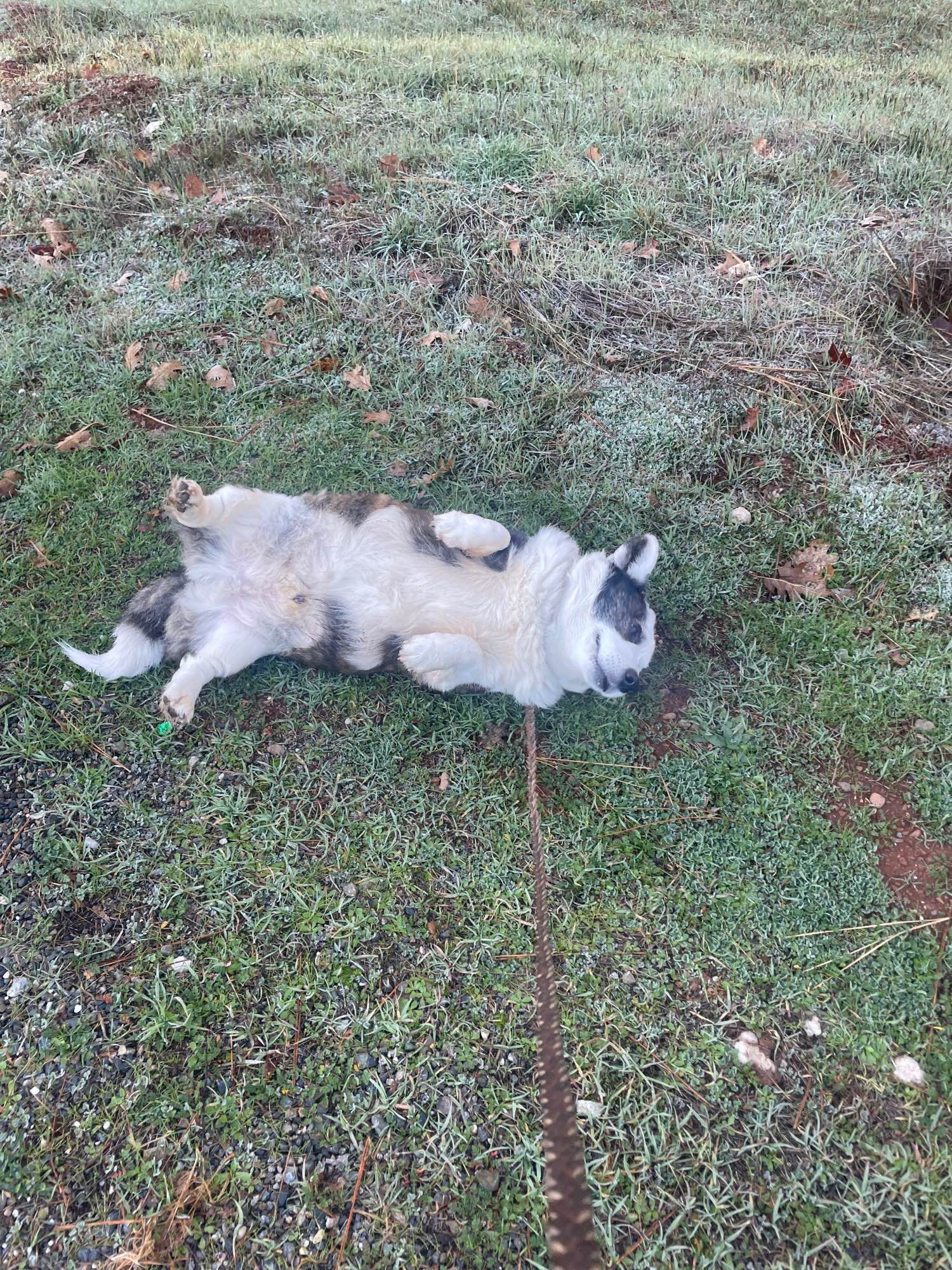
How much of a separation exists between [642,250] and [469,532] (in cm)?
278

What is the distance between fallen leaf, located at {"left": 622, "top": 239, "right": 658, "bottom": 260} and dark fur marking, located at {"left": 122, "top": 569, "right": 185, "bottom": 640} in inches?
132

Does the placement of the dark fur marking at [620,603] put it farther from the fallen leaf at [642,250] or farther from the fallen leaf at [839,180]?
the fallen leaf at [839,180]

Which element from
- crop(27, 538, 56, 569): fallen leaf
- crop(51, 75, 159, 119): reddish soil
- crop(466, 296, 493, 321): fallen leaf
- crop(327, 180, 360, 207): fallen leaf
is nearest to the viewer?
crop(27, 538, 56, 569): fallen leaf

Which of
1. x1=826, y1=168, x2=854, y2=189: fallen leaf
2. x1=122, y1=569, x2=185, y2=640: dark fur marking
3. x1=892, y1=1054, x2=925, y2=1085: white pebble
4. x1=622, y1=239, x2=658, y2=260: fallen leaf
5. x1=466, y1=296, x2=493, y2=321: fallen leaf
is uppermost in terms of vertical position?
x1=826, y1=168, x2=854, y2=189: fallen leaf

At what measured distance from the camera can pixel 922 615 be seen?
3266 mm

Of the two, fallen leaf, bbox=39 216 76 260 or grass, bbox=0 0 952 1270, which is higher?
fallen leaf, bbox=39 216 76 260

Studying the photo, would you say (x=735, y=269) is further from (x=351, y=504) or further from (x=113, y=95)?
(x=113, y=95)

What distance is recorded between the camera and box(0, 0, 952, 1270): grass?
216cm

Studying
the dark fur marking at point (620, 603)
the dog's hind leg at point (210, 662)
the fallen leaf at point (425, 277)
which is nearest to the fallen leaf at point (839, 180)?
the fallen leaf at point (425, 277)

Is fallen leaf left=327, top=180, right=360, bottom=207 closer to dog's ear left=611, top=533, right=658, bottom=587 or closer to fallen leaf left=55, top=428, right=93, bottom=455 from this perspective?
fallen leaf left=55, top=428, right=93, bottom=455

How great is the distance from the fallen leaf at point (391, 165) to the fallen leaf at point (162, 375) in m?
2.18

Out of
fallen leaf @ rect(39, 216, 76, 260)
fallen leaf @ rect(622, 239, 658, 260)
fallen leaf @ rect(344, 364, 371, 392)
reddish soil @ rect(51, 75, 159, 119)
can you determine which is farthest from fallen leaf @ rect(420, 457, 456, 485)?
reddish soil @ rect(51, 75, 159, 119)

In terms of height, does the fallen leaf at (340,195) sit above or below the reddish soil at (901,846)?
above

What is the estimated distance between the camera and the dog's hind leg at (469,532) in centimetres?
288
